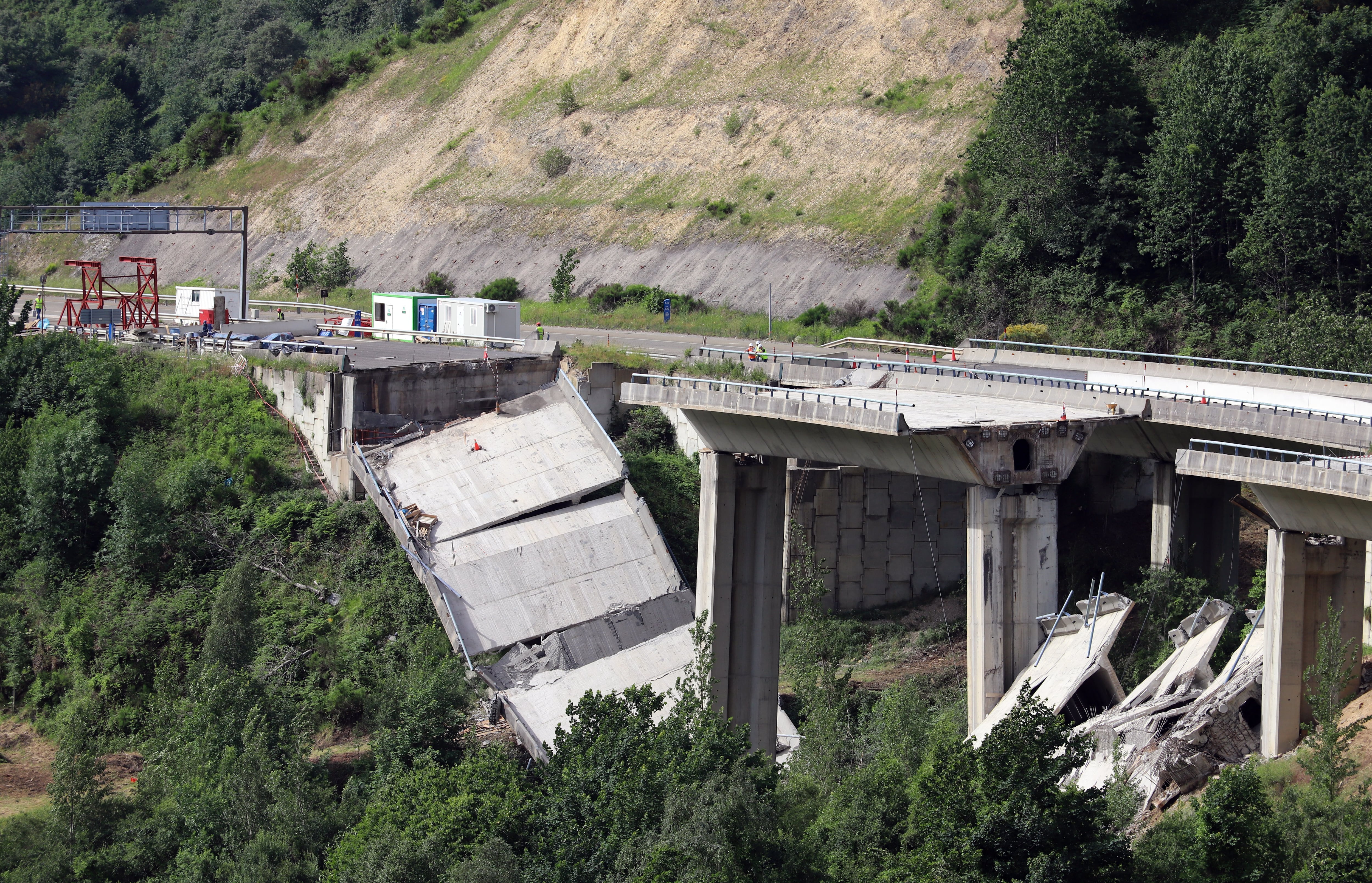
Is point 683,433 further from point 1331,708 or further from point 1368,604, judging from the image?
point 1331,708

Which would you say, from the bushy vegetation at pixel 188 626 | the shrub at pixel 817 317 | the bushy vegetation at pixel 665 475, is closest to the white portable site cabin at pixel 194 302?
the bushy vegetation at pixel 188 626

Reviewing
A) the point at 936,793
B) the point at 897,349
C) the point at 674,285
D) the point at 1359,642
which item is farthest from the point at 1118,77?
the point at 936,793

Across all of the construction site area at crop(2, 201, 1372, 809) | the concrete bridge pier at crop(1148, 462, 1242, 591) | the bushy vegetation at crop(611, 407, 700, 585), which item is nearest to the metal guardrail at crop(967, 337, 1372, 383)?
the construction site area at crop(2, 201, 1372, 809)

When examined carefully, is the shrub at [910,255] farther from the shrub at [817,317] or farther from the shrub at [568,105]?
the shrub at [568,105]

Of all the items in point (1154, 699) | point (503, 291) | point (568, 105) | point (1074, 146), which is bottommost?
point (1154, 699)

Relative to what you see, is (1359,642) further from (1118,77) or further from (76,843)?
(1118,77)

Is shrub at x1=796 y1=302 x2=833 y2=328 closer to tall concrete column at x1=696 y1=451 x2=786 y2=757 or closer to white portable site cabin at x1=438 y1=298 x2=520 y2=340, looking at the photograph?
white portable site cabin at x1=438 y1=298 x2=520 y2=340

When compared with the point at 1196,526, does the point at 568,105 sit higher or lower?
higher

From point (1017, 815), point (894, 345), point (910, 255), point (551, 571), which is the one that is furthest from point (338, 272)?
point (1017, 815)
